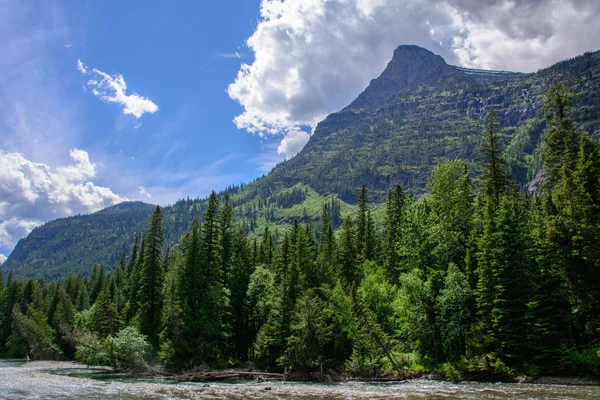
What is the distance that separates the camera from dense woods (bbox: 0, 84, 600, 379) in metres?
36.8

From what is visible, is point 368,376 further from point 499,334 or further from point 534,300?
point 534,300

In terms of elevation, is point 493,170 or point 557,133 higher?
point 557,133

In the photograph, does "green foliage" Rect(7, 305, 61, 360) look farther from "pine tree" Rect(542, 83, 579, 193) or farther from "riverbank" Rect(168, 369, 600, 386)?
"pine tree" Rect(542, 83, 579, 193)

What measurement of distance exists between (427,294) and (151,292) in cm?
4113

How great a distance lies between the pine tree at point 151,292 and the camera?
5819cm

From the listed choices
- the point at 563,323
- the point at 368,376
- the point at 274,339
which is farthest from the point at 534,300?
the point at 274,339

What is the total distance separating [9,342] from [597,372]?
104 metres

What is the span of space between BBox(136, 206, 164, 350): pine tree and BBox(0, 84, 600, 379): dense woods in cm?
21

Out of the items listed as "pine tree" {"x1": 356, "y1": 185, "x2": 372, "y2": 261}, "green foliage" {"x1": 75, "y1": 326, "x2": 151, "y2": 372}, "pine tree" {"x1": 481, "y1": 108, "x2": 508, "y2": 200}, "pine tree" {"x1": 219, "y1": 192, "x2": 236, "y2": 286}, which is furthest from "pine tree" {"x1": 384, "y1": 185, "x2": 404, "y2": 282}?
"green foliage" {"x1": 75, "y1": 326, "x2": 151, "y2": 372}

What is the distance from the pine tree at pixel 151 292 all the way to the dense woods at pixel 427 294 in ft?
0.68

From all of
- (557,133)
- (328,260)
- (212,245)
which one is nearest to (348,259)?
(328,260)

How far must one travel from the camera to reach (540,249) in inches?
1529

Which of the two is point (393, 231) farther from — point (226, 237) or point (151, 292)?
point (151, 292)

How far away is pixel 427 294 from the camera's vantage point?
4441 centimetres
